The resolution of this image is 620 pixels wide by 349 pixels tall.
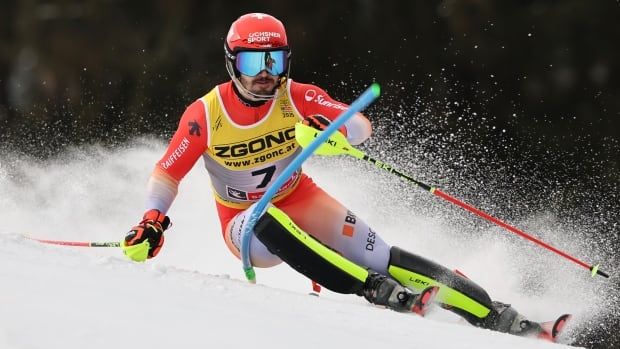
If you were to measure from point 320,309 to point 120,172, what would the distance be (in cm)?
446

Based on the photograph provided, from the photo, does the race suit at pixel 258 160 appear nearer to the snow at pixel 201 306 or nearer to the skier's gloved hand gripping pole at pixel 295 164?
the skier's gloved hand gripping pole at pixel 295 164

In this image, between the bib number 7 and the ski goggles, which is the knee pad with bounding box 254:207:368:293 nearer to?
the bib number 7

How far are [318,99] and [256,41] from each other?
44cm

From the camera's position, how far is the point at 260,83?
4.75 m

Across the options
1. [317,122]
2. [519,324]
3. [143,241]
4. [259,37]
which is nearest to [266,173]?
[317,122]

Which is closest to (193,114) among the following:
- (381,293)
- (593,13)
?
(381,293)

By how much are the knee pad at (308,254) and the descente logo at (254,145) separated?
570mm

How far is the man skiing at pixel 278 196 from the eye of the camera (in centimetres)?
432

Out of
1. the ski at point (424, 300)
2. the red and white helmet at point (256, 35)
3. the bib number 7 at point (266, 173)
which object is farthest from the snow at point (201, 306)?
the red and white helmet at point (256, 35)

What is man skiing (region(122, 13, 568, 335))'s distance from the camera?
4316 millimetres

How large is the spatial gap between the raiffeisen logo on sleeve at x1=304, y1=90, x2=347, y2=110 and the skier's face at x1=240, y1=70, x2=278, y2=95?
0.76 ft

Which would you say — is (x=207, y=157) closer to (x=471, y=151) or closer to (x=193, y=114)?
(x=193, y=114)

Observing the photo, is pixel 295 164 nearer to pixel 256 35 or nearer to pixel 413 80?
pixel 256 35

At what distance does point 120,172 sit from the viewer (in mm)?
7625
